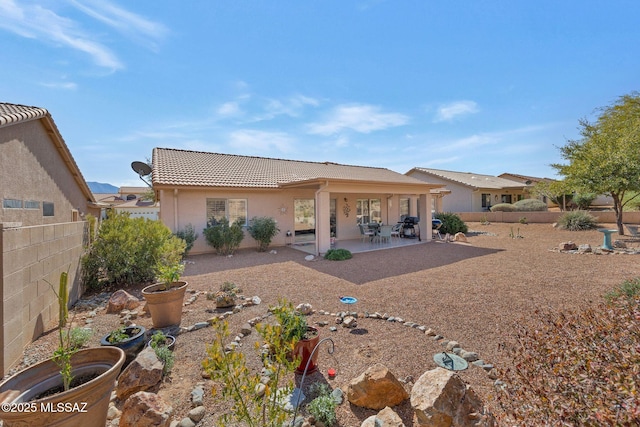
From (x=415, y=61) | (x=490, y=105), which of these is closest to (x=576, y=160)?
(x=490, y=105)

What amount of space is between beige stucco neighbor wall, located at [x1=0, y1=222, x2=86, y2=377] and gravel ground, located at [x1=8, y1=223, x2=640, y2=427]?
34 centimetres

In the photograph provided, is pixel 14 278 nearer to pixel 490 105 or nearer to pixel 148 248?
pixel 148 248

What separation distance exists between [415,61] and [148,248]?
11546 mm

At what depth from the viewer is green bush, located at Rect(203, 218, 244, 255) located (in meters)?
11.4

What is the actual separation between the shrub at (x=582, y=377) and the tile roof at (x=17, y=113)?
832cm

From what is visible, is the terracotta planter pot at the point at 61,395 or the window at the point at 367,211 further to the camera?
the window at the point at 367,211

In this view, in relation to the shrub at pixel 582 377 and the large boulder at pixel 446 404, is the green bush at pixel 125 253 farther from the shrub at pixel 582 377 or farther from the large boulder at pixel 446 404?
the shrub at pixel 582 377

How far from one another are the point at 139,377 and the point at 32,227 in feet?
10.2

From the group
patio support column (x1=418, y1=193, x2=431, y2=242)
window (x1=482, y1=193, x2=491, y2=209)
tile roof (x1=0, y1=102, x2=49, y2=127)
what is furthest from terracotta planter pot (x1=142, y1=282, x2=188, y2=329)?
window (x1=482, y1=193, x2=491, y2=209)

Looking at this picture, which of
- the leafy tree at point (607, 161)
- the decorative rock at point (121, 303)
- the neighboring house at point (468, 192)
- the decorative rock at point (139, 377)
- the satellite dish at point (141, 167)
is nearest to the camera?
the decorative rock at point (139, 377)

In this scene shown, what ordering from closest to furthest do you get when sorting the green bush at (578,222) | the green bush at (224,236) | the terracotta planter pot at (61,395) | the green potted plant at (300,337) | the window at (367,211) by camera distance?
the terracotta planter pot at (61,395) < the green potted plant at (300,337) < the green bush at (224,236) < the window at (367,211) < the green bush at (578,222)

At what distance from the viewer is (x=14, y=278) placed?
11.9 ft

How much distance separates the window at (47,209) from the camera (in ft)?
22.5

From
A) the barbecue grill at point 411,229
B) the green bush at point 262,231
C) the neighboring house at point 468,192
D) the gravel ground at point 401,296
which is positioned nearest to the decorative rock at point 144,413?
the gravel ground at point 401,296
